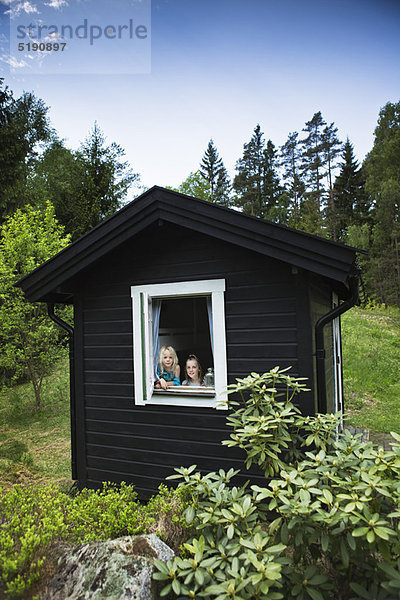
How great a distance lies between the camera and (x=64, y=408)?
33.7ft

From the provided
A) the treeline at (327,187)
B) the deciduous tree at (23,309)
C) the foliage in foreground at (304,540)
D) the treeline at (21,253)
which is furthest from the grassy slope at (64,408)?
the treeline at (327,187)

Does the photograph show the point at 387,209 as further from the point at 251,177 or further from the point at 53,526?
the point at 53,526

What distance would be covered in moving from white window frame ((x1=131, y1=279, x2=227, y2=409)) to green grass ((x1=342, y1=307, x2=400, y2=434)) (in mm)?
4964

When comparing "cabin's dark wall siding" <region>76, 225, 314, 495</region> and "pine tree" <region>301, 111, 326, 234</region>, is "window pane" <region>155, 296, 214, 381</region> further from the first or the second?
"pine tree" <region>301, 111, 326, 234</region>

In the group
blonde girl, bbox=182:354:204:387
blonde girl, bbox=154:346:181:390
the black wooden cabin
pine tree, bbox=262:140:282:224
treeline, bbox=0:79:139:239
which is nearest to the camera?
the black wooden cabin

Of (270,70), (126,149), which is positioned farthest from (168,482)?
(126,149)

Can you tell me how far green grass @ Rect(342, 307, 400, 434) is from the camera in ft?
27.2

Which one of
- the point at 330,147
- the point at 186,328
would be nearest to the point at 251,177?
the point at 330,147

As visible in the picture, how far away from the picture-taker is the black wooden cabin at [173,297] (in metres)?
3.91

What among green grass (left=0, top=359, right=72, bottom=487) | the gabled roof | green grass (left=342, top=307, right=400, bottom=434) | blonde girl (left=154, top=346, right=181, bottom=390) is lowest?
green grass (left=0, top=359, right=72, bottom=487)

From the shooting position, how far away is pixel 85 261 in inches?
181

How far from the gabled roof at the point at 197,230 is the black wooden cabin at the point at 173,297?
0.01 m

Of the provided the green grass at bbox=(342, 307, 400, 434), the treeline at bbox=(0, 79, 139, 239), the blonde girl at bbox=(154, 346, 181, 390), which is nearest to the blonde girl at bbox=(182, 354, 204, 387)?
the blonde girl at bbox=(154, 346, 181, 390)

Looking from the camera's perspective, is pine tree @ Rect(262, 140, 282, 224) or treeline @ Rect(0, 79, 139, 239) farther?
pine tree @ Rect(262, 140, 282, 224)
